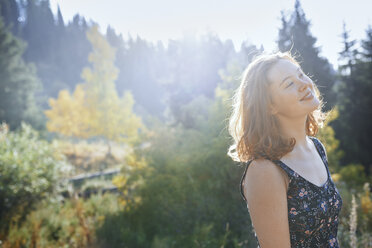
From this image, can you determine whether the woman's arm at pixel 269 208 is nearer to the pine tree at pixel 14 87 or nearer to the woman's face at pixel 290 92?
the woman's face at pixel 290 92

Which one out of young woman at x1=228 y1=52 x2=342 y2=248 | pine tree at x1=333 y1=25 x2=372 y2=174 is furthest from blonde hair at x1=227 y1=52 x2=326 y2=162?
pine tree at x1=333 y1=25 x2=372 y2=174

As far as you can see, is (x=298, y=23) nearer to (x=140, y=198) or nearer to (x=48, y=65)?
(x=140, y=198)

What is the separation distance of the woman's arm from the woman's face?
0.31 m

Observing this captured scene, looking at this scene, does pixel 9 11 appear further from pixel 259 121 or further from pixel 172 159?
pixel 259 121

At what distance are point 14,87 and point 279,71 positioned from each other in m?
19.1

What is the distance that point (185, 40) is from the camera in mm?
12328

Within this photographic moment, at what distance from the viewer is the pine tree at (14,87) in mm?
15945

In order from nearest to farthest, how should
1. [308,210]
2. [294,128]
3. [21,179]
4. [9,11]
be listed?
[308,210], [294,128], [21,179], [9,11]

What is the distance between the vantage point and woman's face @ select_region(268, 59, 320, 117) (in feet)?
3.81

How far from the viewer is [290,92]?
116cm

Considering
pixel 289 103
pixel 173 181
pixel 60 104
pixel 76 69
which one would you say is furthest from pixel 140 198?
pixel 76 69

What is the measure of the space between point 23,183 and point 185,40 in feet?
28.9

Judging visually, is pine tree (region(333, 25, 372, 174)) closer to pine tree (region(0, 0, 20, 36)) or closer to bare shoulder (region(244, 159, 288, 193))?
pine tree (region(0, 0, 20, 36))

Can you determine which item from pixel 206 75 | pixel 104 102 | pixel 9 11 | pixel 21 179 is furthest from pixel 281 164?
pixel 9 11
